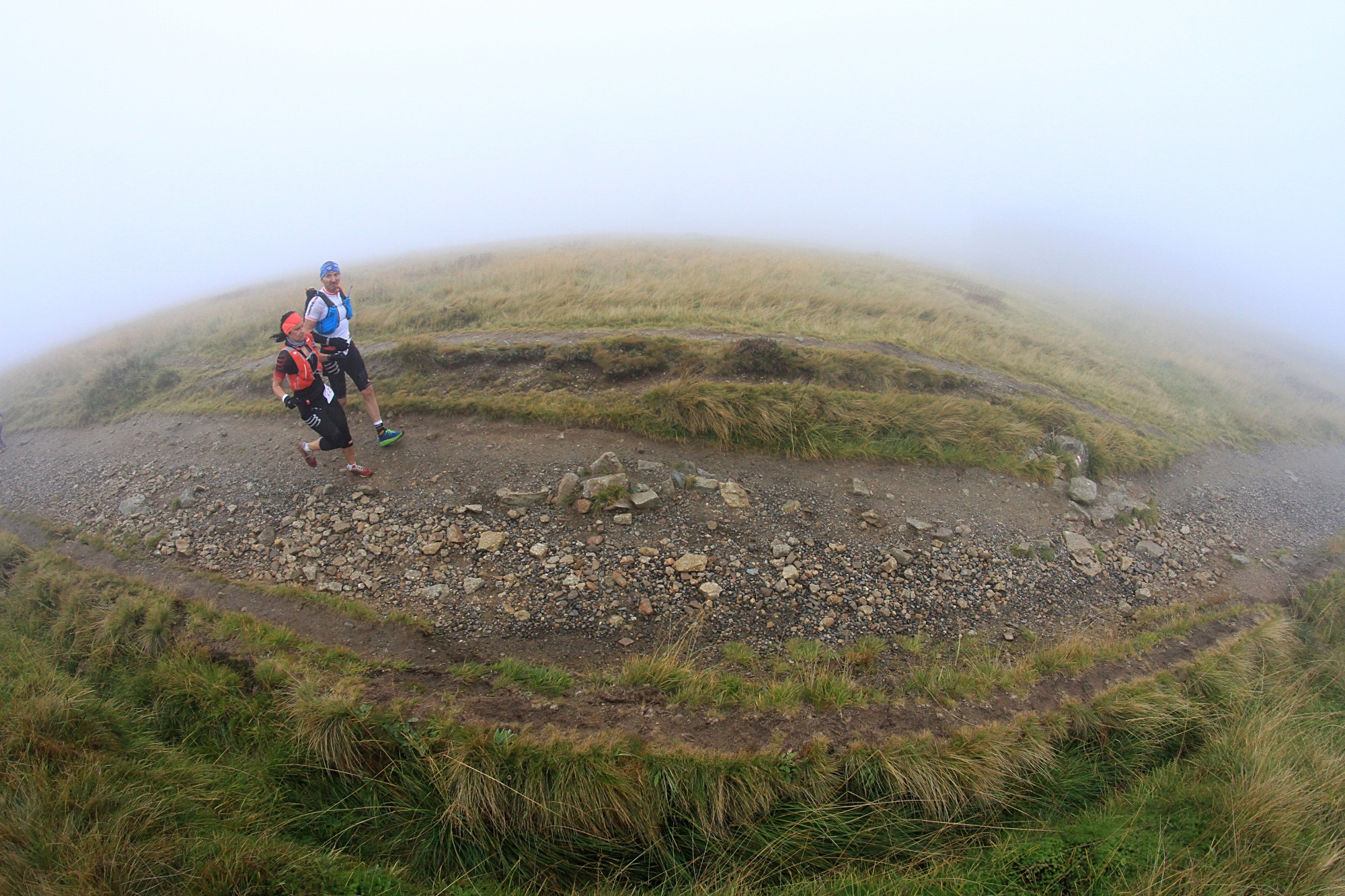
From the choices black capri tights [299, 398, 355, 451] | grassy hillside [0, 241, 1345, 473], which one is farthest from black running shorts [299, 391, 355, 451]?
grassy hillside [0, 241, 1345, 473]

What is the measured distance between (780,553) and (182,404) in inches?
519

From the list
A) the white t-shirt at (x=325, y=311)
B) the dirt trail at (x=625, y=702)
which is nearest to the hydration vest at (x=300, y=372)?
the white t-shirt at (x=325, y=311)

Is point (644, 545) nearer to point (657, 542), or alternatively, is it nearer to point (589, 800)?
point (657, 542)

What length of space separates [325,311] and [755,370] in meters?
7.53

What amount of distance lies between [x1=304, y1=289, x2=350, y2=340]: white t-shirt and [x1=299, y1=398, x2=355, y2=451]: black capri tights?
1.19 m

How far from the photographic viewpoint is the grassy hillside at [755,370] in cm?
912

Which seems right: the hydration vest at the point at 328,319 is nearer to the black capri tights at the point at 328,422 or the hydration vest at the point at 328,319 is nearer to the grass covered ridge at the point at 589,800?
the black capri tights at the point at 328,422

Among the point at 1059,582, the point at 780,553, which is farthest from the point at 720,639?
the point at 1059,582

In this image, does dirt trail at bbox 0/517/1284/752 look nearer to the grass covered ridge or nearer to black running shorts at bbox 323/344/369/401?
the grass covered ridge

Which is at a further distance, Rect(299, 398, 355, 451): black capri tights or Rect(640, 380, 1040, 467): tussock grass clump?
Rect(640, 380, 1040, 467): tussock grass clump

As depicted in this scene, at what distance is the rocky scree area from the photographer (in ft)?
19.9

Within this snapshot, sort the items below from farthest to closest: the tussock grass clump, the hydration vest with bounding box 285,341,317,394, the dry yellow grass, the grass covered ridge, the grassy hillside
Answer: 1. the dry yellow grass
2. the grassy hillside
3. the tussock grass clump
4. the hydration vest with bounding box 285,341,317,394
5. the grass covered ridge

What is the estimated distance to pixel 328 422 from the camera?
23.9ft

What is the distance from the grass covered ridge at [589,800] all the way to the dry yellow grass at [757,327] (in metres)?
9.57
